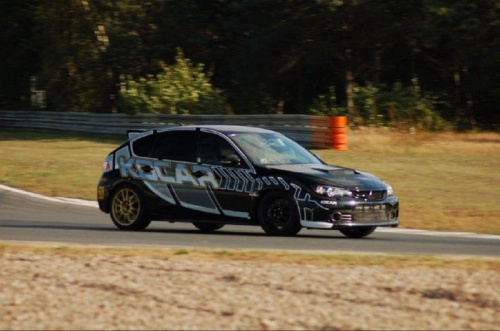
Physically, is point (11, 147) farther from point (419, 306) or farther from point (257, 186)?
point (419, 306)

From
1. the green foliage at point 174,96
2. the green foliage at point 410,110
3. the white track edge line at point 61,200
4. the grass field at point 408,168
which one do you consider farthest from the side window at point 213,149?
the green foliage at point 174,96

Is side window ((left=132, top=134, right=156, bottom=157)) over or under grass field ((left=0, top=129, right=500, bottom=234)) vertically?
over

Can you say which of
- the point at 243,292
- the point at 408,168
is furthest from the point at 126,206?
the point at 408,168

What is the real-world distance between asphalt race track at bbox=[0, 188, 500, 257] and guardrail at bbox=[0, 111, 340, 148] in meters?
11.7

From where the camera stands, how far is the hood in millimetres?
13805

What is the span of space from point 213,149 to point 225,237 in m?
1.33

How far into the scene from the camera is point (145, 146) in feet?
50.4

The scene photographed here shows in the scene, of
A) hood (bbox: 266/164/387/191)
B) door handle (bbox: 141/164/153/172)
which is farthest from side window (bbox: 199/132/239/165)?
door handle (bbox: 141/164/153/172)

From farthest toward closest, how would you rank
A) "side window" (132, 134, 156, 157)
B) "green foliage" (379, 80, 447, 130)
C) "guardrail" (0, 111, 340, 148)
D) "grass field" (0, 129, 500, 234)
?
"green foliage" (379, 80, 447, 130)
"guardrail" (0, 111, 340, 148)
"grass field" (0, 129, 500, 234)
"side window" (132, 134, 156, 157)

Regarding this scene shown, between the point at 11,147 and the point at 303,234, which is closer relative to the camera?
the point at 303,234

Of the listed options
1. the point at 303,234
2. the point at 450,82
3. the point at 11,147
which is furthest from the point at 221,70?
the point at 303,234

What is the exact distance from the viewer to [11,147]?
33125 millimetres

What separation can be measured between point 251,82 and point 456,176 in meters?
20.7

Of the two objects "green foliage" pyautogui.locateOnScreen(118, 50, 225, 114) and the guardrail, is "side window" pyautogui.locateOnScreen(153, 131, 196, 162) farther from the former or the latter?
"green foliage" pyautogui.locateOnScreen(118, 50, 225, 114)
